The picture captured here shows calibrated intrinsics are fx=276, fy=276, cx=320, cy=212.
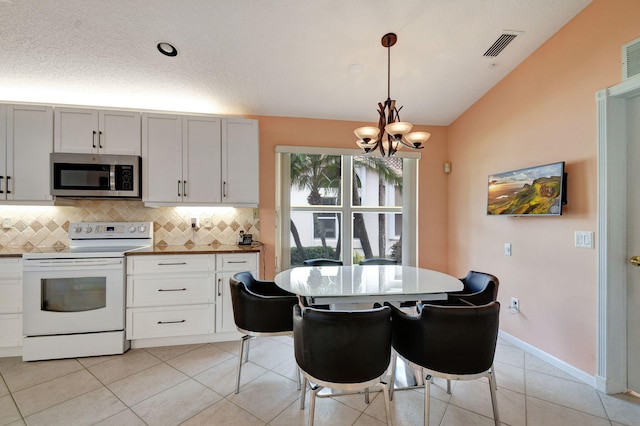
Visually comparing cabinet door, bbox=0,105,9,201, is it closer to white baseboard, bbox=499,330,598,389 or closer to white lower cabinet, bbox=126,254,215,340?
white lower cabinet, bbox=126,254,215,340

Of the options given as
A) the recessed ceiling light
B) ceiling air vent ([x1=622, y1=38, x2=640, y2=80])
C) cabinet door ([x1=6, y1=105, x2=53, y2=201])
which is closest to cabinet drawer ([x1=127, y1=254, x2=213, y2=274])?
cabinet door ([x1=6, y1=105, x2=53, y2=201])

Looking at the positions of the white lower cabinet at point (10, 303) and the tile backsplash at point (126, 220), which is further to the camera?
the tile backsplash at point (126, 220)

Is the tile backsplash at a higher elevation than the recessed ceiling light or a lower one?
lower

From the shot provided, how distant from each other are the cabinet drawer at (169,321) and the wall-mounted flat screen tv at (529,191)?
317 cm

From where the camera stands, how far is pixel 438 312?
149cm

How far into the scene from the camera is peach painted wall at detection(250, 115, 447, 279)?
3.44m

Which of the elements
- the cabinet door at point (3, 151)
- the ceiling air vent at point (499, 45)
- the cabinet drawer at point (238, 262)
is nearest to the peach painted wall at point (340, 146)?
the cabinet drawer at point (238, 262)

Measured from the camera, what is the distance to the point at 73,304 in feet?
8.31

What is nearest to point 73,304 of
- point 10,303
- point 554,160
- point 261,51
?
point 10,303

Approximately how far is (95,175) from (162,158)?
0.64m

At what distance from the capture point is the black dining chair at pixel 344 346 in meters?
1.38

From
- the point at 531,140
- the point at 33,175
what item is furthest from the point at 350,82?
the point at 33,175

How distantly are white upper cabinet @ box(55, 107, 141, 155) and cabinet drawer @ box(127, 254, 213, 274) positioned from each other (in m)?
1.14

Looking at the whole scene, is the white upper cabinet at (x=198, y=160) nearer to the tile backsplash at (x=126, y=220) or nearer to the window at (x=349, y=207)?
the tile backsplash at (x=126, y=220)
